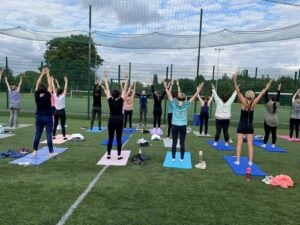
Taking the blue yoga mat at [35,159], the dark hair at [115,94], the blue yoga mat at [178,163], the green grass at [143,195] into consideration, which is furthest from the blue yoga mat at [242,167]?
the blue yoga mat at [35,159]

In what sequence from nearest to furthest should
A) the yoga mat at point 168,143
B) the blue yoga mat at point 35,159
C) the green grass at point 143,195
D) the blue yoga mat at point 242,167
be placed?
1. the green grass at point 143,195
2. the blue yoga mat at point 242,167
3. the blue yoga mat at point 35,159
4. the yoga mat at point 168,143

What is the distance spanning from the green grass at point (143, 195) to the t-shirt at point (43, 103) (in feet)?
4.26

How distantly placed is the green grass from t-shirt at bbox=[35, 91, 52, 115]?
130 cm

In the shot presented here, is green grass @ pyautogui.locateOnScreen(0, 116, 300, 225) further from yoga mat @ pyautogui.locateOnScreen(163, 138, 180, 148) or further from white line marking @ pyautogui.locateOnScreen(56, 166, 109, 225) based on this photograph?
yoga mat @ pyautogui.locateOnScreen(163, 138, 180, 148)

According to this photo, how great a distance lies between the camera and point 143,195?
5.68 meters

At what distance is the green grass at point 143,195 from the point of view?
15.4ft

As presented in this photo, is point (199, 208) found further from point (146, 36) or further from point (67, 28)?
point (67, 28)

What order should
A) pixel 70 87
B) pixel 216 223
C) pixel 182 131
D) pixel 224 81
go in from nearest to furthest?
pixel 216 223, pixel 182 131, pixel 224 81, pixel 70 87

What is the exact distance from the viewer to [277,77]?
18984 mm

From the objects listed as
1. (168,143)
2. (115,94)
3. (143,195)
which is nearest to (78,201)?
(143,195)

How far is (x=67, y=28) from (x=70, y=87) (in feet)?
21.6

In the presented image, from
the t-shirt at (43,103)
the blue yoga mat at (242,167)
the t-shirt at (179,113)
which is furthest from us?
the t-shirt at (179,113)

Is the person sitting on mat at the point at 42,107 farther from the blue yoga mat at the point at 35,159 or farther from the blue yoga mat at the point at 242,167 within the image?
the blue yoga mat at the point at 242,167

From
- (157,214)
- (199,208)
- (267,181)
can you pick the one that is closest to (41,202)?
(157,214)
